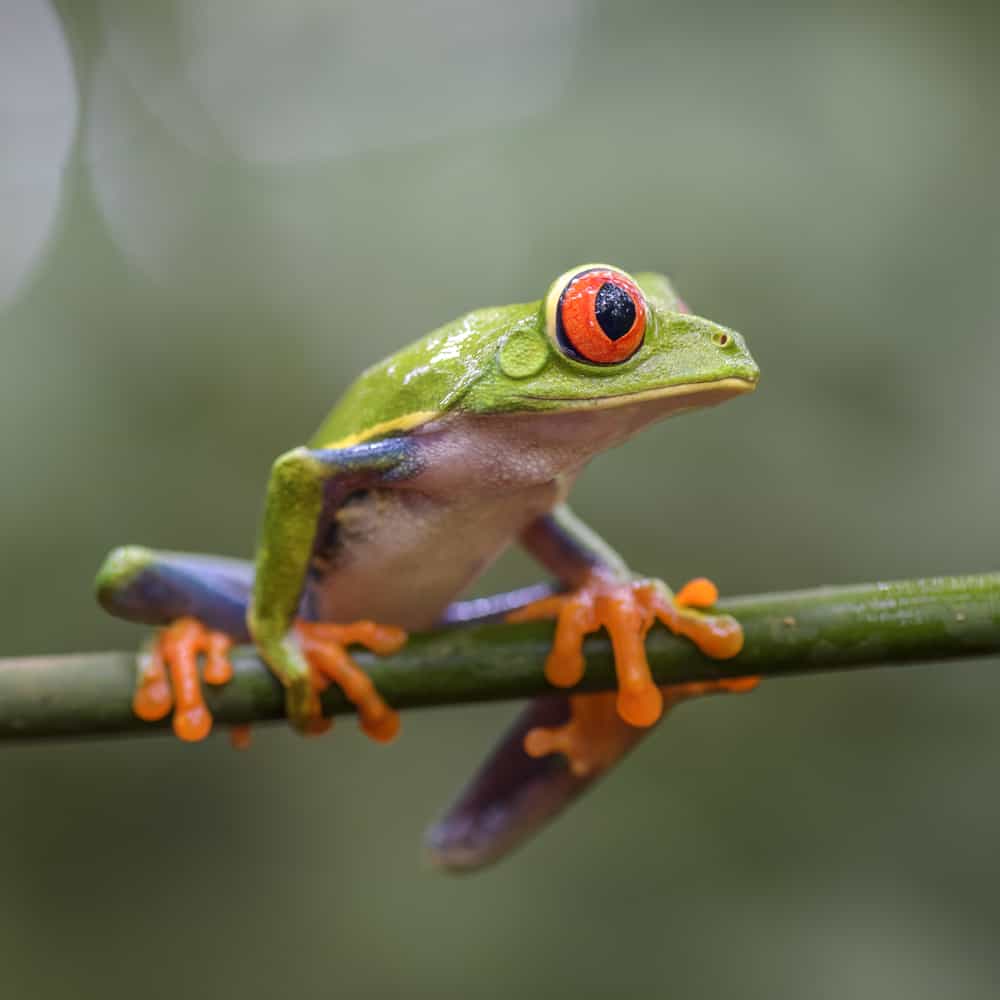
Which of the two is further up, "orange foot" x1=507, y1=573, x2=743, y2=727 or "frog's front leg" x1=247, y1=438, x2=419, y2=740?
"frog's front leg" x1=247, y1=438, x2=419, y2=740

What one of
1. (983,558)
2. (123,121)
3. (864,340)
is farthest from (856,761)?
(123,121)

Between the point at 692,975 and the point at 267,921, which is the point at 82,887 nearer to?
the point at 267,921

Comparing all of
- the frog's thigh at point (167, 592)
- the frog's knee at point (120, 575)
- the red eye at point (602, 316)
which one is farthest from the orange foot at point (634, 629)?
the frog's knee at point (120, 575)

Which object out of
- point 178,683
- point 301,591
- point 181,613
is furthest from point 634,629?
point 181,613

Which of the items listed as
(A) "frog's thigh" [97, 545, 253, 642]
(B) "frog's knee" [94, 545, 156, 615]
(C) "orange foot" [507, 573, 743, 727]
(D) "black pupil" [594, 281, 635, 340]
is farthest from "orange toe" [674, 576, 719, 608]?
(B) "frog's knee" [94, 545, 156, 615]

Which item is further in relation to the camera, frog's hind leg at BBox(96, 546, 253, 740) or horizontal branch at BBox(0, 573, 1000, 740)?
frog's hind leg at BBox(96, 546, 253, 740)

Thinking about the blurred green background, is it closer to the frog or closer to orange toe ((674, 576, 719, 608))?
the frog
